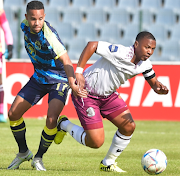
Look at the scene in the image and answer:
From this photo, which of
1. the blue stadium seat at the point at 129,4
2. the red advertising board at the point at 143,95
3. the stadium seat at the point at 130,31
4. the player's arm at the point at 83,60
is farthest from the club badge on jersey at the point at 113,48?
the blue stadium seat at the point at 129,4

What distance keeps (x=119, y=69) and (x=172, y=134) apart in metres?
4.38

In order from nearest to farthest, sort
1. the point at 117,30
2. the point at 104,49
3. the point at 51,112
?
the point at 104,49 → the point at 51,112 → the point at 117,30

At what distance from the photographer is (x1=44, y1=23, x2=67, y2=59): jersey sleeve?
4496 millimetres

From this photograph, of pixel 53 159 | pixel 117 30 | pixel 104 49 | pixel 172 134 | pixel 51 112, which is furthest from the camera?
pixel 117 30

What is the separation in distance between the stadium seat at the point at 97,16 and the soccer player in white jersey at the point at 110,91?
11.7 metres

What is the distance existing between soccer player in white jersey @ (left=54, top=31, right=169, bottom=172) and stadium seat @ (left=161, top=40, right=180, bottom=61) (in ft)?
33.1

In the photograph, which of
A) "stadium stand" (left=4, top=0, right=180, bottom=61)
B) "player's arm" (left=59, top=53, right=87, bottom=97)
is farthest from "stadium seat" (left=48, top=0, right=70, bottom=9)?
"player's arm" (left=59, top=53, right=87, bottom=97)

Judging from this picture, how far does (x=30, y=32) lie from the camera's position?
468 cm

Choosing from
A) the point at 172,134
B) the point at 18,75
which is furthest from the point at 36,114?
the point at 172,134

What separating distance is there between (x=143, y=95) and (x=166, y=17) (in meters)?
6.43

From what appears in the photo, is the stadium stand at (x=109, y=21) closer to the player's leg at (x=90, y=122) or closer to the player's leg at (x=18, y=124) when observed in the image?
the player's leg at (x=18, y=124)

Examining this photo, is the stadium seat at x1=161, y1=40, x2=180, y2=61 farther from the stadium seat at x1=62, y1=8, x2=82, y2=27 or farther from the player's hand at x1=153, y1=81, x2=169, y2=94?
the player's hand at x1=153, y1=81, x2=169, y2=94

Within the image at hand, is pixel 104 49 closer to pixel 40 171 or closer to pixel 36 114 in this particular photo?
pixel 40 171

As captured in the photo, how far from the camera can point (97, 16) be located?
16.2m
